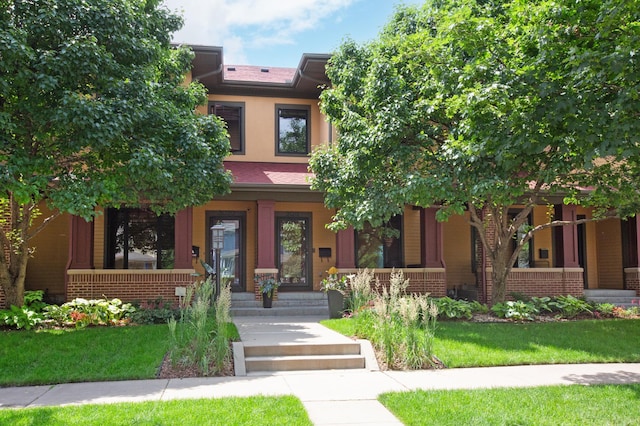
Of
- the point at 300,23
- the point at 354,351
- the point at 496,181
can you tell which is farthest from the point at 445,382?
the point at 300,23

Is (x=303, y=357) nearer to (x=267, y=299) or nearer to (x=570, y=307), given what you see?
(x=267, y=299)

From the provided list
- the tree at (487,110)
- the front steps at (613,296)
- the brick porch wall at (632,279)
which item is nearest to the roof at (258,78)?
the tree at (487,110)

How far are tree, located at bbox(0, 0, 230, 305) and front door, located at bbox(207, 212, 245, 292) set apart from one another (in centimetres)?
462

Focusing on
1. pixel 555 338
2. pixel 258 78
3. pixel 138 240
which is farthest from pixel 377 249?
pixel 555 338

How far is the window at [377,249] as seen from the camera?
1647 cm

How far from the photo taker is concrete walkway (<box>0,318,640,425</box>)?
6055mm

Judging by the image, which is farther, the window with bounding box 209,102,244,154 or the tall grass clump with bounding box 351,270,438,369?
the window with bounding box 209,102,244,154

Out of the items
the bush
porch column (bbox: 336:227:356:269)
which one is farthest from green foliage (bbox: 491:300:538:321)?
the bush

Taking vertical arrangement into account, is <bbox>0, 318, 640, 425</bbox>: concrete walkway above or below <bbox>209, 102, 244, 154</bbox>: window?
below

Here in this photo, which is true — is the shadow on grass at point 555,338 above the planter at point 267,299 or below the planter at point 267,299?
below

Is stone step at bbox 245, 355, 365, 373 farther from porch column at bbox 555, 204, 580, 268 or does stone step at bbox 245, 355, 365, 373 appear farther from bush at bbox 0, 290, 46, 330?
porch column at bbox 555, 204, 580, 268

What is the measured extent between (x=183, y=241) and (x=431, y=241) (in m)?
6.64

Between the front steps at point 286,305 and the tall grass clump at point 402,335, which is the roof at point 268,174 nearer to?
the front steps at point 286,305

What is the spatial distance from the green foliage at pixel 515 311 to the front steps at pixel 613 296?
4722 mm
